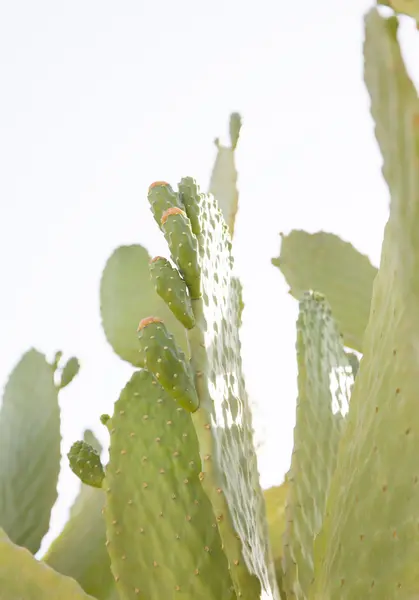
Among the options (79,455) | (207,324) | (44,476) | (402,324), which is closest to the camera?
(402,324)

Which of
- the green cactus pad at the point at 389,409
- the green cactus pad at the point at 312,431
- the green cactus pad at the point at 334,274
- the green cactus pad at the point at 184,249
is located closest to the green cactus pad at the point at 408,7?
the green cactus pad at the point at 389,409

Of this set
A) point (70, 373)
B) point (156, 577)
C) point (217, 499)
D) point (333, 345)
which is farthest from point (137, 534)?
point (70, 373)

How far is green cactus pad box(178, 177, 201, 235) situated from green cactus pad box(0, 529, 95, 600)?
12.5 inches

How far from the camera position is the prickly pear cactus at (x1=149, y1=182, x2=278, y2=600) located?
1.59ft

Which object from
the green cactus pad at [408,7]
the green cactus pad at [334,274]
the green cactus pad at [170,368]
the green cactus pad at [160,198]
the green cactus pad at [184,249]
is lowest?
the green cactus pad at [170,368]

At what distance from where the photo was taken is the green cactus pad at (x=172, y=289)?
52 centimetres

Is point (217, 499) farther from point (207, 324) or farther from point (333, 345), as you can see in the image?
point (333, 345)

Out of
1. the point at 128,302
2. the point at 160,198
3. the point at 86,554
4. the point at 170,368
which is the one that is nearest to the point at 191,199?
the point at 160,198

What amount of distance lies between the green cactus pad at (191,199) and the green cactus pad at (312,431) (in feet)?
0.60

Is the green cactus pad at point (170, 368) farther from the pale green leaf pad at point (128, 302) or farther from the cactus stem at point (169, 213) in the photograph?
the pale green leaf pad at point (128, 302)

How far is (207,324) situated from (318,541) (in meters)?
0.18

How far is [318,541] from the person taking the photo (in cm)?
51

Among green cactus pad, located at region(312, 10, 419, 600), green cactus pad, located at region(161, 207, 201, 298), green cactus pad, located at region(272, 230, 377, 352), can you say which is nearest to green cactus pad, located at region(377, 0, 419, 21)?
green cactus pad, located at region(312, 10, 419, 600)

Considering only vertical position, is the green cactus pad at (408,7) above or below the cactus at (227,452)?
above
